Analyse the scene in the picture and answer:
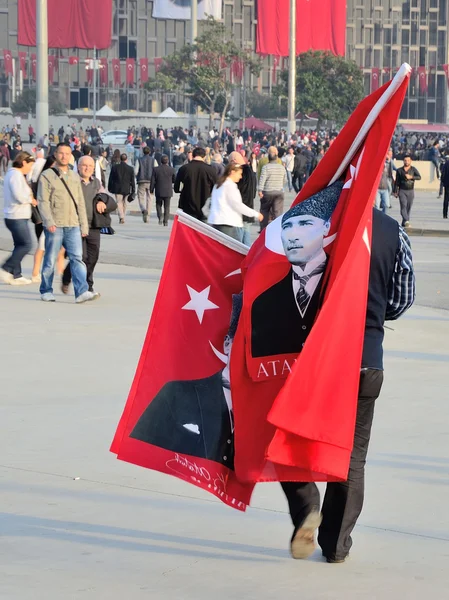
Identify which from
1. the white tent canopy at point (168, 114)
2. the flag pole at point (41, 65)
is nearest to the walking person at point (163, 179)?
the flag pole at point (41, 65)

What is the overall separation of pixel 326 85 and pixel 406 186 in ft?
191

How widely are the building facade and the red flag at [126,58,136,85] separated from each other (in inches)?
16.5

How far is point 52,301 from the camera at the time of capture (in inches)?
476

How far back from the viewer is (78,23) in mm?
93375

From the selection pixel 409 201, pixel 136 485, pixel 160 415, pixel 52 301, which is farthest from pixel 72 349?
pixel 409 201

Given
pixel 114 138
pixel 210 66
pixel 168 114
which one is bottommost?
pixel 114 138

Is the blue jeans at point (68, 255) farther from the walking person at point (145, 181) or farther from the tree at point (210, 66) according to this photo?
the tree at point (210, 66)

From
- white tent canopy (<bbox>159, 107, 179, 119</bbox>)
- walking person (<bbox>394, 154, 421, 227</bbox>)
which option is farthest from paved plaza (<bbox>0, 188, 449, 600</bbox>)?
white tent canopy (<bbox>159, 107, 179, 119</bbox>)

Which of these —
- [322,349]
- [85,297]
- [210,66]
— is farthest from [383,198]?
[210,66]

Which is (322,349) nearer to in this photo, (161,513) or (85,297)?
(161,513)

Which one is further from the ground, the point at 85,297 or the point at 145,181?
the point at 145,181

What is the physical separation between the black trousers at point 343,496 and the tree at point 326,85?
74181 mm

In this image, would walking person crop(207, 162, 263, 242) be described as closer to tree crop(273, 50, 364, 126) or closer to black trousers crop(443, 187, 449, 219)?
black trousers crop(443, 187, 449, 219)

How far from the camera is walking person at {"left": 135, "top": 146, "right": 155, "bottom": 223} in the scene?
23.3 meters
